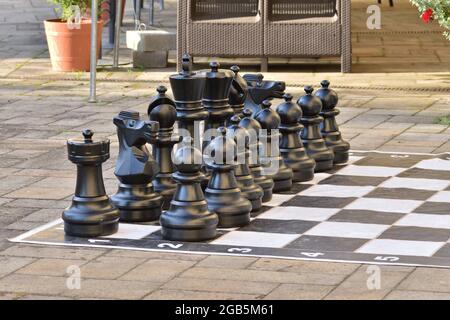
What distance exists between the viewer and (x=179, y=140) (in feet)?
16.2

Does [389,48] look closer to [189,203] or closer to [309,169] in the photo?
[309,169]

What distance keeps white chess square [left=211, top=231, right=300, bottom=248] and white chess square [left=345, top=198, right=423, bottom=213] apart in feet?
1.85

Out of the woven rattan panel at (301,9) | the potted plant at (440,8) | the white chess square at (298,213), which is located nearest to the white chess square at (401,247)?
the white chess square at (298,213)

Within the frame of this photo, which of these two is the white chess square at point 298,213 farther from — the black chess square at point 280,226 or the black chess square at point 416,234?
the black chess square at point 416,234

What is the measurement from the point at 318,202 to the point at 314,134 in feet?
2.35

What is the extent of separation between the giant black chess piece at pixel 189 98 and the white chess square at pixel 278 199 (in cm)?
41

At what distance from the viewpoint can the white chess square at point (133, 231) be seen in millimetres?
4695

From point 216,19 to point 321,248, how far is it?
5.24 meters

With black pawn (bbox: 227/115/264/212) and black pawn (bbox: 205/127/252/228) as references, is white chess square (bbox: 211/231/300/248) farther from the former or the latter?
black pawn (bbox: 227/115/264/212)

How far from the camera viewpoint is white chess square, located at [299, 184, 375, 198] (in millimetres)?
5371

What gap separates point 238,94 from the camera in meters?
5.56

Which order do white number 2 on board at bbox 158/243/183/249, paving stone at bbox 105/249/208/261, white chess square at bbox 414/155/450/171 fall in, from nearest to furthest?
paving stone at bbox 105/249/208/261 → white number 2 on board at bbox 158/243/183/249 → white chess square at bbox 414/155/450/171

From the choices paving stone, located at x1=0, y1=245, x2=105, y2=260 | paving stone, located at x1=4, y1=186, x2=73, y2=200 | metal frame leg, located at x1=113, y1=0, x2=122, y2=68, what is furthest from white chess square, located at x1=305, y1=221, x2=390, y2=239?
metal frame leg, located at x1=113, y1=0, x2=122, y2=68

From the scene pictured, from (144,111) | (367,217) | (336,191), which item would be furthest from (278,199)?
(144,111)
